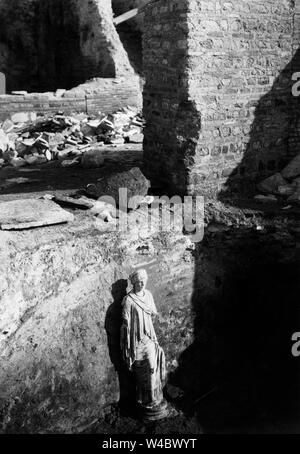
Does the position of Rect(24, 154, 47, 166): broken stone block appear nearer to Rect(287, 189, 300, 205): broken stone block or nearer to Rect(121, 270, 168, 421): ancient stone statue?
Rect(121, 270, 168, 421): ancient stone statue

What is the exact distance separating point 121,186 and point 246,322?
244cm

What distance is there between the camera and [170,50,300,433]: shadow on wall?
6.18m

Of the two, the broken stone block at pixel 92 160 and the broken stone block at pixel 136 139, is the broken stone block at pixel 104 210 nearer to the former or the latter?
the broken stone block at pixel 92 160

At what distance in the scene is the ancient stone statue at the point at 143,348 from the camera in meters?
5.55

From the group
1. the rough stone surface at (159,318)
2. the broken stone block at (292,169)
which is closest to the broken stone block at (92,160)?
the rough stone surface at (159,318)

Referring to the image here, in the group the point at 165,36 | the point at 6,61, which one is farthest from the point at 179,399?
the point at 6,61

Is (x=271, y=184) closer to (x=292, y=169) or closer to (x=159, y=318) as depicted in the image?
(x=292, y=169)

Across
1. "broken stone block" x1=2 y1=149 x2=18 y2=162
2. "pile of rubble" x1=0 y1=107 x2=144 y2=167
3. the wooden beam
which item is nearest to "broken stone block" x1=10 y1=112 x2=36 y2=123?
"pile of rubble" x1=0 y1=107 x2=144 y2=167

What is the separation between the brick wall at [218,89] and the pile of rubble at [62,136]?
233 cm

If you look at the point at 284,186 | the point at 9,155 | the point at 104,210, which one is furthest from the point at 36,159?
the point at 284,186

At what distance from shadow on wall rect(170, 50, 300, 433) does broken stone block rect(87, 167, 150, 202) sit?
3.51 feet

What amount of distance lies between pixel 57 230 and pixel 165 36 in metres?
2.89

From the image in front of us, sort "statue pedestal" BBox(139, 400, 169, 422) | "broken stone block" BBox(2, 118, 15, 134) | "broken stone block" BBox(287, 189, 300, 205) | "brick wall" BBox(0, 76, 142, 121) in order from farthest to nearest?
"brick wall" BBox(0, 76, 142, 121)
"broken stone block" BBox(2, 118, 15, 134)
"broken stone block" BBox(287, 189, 300, 205)
"statue pedestal" BBox(139, 400, 169, 422)

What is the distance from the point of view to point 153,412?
5.69 metres
